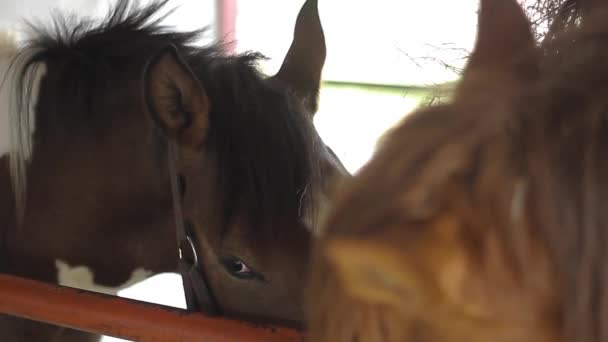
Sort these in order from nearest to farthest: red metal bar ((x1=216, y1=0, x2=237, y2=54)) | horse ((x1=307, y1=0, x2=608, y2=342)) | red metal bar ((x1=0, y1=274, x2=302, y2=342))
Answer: horse ((x1=307, y1=0, x2=608, y2=342)) → red metal bar ((x1=0, y1=274, x2=302, y2=342)) → red metal bar ((x1=216, y1=0, x2=237, y2=54))

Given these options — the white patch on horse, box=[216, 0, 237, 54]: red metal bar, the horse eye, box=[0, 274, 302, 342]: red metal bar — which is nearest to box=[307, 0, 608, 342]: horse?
box=[0, 274, 302, 342]: red metal bar

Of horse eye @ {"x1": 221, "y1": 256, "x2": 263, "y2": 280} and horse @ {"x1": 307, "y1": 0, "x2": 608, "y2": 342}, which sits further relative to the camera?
horse eye @ {"x1": 221, "y1": 256, "x2": 263, "y2": 280}

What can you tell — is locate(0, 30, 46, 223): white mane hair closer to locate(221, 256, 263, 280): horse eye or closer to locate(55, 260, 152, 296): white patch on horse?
locate(55, 260, 152, 296): white patch on horse

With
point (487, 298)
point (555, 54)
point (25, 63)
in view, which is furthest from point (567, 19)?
point (25, 63)

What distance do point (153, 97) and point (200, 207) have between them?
111 millimetres

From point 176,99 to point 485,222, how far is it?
0.42m

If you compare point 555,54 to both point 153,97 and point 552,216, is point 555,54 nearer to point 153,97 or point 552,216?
point 552,216

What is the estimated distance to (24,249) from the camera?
0.67m

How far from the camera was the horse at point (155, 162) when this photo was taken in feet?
1.82

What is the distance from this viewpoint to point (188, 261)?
597 mm

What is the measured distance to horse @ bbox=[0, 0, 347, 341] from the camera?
56cm

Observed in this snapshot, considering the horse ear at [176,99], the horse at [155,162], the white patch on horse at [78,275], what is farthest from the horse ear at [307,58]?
the white patch on horse at [78,275]

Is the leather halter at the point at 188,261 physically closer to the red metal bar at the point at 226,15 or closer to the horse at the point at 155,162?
the horse at the point at 155,162

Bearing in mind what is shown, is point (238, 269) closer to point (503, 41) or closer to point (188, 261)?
point (188, 261)
